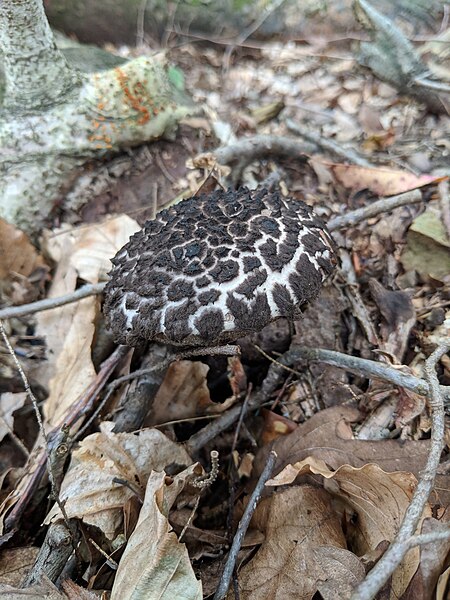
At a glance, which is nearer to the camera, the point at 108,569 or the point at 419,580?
the point at 419,580

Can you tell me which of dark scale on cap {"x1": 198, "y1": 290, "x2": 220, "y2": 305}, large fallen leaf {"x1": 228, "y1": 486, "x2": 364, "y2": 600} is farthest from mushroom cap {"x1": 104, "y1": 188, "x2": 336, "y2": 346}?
large fallen leaf {"x1": 228, "y1": 486, "x2": 364, "y2": 600}

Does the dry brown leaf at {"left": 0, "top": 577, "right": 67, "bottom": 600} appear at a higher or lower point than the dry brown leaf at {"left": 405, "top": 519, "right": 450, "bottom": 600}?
higher

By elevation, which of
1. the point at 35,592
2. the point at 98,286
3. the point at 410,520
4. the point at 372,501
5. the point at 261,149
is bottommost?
the point at 372,501

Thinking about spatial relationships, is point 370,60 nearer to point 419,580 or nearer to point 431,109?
point 431,109

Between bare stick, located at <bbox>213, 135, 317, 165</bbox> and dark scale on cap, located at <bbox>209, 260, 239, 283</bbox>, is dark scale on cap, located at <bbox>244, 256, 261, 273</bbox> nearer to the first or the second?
dark scale on cap, located at <bbox>209, 260, 239, 283</bbox>

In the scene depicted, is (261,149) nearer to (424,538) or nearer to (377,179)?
(377,179)

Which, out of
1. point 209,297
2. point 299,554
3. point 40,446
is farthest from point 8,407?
point 299,554

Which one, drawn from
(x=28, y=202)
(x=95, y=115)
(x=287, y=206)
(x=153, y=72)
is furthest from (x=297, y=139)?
(x=28, y=202)
